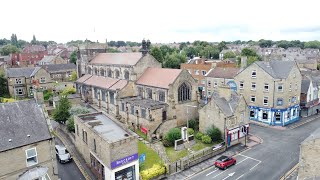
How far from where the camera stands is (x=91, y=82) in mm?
61344

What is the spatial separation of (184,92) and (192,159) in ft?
54.2

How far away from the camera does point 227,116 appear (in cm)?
3622

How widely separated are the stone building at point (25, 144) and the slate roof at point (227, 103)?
23666 millimetres

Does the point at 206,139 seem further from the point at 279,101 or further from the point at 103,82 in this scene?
the point at 103,82

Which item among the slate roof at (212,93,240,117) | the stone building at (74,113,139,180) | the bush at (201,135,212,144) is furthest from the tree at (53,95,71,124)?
the slate roof at (212,93,240,117)

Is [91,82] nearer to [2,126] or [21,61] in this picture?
[2,126]

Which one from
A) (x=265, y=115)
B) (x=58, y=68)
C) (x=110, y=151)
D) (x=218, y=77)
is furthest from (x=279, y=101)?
(x=58, y=68)

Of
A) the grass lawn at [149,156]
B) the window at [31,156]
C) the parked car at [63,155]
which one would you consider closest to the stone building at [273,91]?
the grass lawn at [149,156]

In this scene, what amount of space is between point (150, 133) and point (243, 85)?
23.4 metres

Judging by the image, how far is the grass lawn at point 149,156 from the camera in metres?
30.8

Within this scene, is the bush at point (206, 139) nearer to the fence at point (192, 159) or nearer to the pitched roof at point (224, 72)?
the fence at point (192, 159)

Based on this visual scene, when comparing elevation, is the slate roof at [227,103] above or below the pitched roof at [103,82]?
below

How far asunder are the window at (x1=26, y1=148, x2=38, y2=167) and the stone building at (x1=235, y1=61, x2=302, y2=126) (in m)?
39.8

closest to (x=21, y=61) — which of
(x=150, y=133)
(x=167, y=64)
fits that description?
(x=167, y=64)
